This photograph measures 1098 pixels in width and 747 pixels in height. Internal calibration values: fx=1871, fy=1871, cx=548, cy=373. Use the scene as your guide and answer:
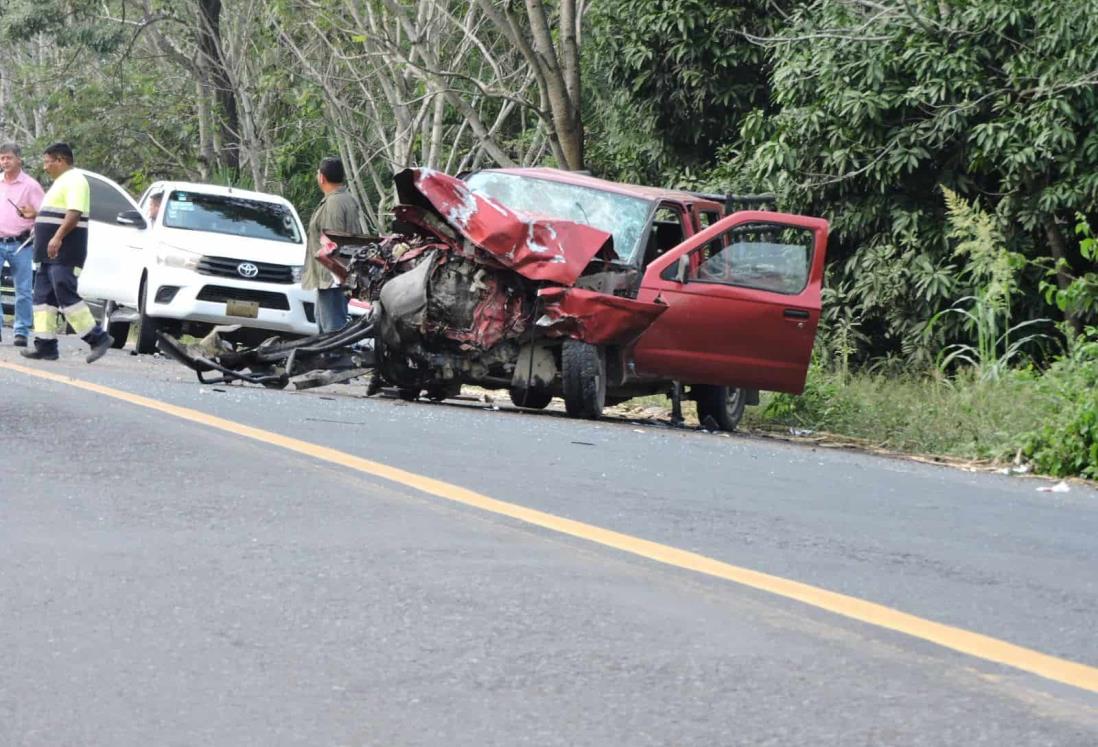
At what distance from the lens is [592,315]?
42.0 feet

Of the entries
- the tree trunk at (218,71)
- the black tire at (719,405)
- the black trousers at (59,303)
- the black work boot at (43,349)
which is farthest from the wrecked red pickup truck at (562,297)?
the tree trunk at (218,71)

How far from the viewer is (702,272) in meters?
13.4

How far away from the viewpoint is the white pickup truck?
18438mm

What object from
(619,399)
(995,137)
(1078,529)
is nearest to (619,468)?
(1078,529)

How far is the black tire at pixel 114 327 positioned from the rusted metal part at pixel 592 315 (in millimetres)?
8930

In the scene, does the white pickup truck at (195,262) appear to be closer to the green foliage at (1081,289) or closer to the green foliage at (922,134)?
the green foliage at (922,134)

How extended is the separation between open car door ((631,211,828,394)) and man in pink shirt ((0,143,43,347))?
6.01 metres

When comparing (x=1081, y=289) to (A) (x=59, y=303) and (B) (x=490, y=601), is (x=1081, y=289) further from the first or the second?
(B) (x=490, y=601)

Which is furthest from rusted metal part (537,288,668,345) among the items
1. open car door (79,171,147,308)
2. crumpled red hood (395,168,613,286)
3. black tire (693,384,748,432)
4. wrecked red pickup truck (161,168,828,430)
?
open car door (79,171,147,308)

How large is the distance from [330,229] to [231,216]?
13.2 ft

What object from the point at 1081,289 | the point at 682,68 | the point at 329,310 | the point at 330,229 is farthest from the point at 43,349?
the point at 682,68

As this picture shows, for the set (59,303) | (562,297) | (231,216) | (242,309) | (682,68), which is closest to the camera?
(562,297)

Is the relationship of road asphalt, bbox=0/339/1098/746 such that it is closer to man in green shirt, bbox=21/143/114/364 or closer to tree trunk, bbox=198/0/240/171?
man in green shirt, bbox=21/143/114/364

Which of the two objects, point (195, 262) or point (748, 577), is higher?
point (195, 262)
